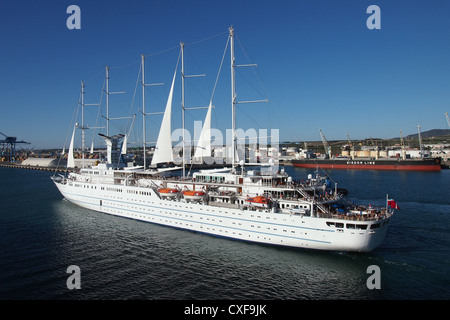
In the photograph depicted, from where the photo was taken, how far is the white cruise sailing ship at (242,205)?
17.4 meters

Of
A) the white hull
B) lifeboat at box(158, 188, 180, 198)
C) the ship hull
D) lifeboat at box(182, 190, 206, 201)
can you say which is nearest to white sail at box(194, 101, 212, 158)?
lifeboat at box(158, 188, 180, 198)

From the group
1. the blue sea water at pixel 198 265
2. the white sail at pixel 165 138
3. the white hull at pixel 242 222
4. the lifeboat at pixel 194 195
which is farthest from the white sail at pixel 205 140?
the blue sea water at pixel 198 265

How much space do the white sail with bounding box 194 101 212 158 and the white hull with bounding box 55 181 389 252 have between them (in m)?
5.18

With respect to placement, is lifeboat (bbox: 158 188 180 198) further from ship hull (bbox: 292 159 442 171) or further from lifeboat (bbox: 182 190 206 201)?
ship hull (bbox: 292 159 442 171)

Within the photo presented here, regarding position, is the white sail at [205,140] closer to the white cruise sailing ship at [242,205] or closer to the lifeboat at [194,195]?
the white cruise sailing ship at [242,205]

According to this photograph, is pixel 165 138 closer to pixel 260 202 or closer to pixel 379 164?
pixel 260 202

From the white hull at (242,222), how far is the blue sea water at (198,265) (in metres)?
0.59

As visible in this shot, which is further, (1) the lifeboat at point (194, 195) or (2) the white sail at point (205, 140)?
(2) the white sail at point (205, 140)

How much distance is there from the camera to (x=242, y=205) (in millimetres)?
19953

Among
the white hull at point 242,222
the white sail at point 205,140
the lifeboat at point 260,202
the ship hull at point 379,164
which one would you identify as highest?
the white sail at point 205,140

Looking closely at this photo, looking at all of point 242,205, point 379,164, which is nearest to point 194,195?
point 242,205

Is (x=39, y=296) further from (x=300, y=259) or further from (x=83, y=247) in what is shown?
(x=300, y=259)

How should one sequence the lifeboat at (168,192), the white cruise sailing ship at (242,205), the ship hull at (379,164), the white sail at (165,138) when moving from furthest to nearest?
the ship hull at (379,164) → the white sail at (165,138) → the lifeboat at (168,192) → the white cruise sailing ship at (242,205)

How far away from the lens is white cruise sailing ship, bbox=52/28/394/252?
17.4 metres
